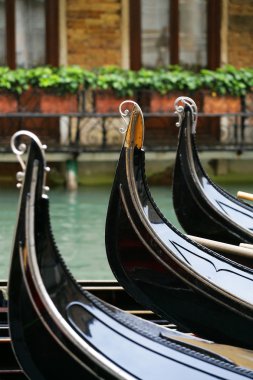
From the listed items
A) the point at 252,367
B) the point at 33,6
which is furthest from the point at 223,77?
the point at 252,367

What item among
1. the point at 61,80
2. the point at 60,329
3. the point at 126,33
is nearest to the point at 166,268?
the point at 60,329

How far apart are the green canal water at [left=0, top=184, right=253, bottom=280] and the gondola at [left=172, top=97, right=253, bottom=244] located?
1.47m

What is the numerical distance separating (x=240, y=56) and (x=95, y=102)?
134cm

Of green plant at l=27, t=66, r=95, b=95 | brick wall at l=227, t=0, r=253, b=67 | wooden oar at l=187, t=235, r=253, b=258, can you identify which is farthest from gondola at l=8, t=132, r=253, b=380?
brick wall at l=227, t=0, r=253, b=67

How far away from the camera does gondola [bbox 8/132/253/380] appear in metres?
2.37

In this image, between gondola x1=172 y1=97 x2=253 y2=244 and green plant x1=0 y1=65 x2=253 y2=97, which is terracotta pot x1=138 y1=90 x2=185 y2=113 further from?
gondola x1=172 y1=97 x2=253 y2=244

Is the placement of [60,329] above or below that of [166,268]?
above

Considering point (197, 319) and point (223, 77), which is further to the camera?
point (223, 77)

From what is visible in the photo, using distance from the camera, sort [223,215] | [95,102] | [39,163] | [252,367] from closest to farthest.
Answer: [39,163], [252,367], [223,215], [95,102]

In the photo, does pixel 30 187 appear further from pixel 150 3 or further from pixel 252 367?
pixel 150 3

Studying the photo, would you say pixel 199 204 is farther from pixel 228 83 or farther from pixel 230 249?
pixel 228 83

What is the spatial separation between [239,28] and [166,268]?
599cm

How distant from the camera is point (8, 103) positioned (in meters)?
8.27

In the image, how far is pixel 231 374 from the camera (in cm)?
244
